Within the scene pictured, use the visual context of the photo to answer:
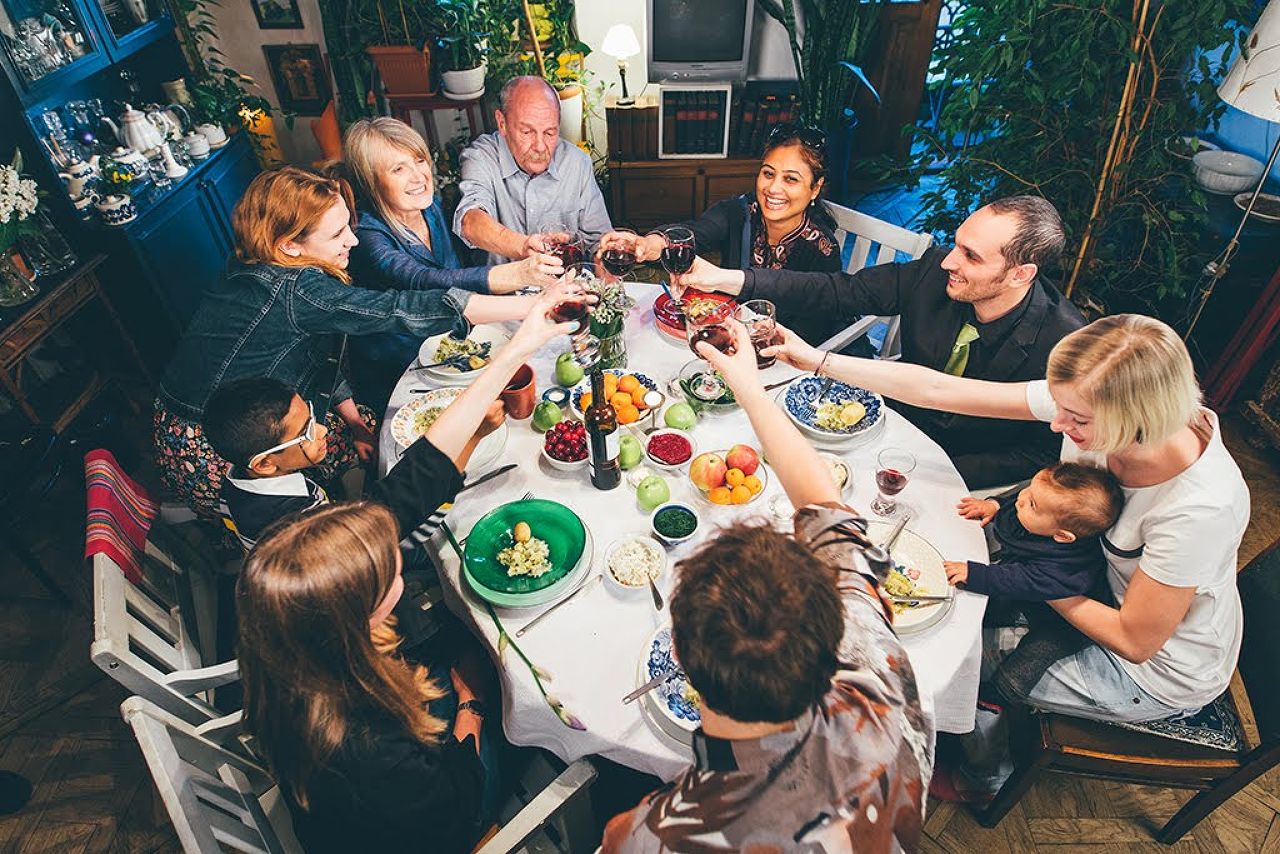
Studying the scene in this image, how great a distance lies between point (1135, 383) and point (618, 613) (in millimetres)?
1217

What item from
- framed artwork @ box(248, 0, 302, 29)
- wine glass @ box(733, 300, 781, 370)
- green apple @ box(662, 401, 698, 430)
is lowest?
green apple @ box(662, 401, 698, 430)

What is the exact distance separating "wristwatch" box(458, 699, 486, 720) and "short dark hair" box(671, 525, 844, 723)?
0.96 metres

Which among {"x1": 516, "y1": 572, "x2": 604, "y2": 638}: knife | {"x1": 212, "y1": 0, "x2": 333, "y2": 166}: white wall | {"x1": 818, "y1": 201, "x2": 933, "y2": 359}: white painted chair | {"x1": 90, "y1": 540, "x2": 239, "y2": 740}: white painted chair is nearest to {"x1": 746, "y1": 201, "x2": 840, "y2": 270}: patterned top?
{"x1": 818, "y1": 201, "x2": 933, "y2": 359}: white painted chair

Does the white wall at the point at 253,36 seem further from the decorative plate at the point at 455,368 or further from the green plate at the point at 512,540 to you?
the green plate at the point at 512,540

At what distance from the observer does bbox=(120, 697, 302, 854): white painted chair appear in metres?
1.23

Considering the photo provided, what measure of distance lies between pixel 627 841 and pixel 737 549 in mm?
447

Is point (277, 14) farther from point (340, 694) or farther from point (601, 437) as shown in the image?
point (340, 694)

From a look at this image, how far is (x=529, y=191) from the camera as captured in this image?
3.16 m

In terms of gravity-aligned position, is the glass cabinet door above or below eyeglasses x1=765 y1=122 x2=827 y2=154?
above

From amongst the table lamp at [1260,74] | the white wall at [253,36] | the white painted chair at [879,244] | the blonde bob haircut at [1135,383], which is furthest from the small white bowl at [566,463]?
the white wall at [253,36]

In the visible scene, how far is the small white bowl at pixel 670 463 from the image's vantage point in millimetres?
1869

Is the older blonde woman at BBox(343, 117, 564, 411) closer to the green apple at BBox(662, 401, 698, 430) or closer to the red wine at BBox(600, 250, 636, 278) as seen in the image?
the red wine at BBox(600, 250, 636, 278)

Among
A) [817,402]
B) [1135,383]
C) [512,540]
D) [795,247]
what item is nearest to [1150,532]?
[1135,383]

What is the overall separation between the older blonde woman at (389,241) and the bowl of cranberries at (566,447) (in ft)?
2.38
